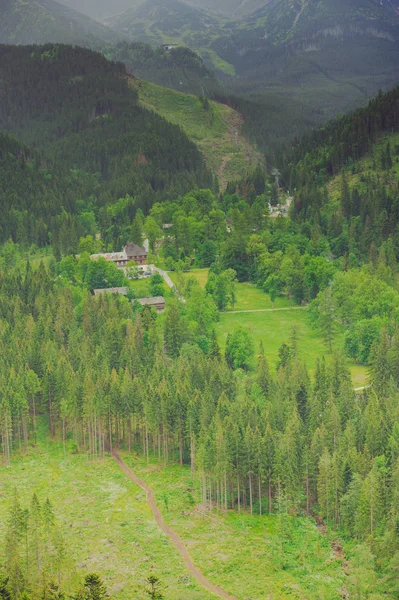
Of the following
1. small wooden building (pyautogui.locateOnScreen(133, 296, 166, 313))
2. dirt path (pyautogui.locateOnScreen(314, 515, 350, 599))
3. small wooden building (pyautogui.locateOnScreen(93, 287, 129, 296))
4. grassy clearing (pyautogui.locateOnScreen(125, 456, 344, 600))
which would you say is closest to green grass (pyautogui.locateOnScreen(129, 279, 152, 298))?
small wooden building (pyautogui.locateOnScreen(93, 287, 129, 296))

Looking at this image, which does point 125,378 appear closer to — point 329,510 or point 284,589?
point 329,510

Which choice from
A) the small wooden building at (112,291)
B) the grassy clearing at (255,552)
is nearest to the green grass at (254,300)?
the small wooden building at (112,291)

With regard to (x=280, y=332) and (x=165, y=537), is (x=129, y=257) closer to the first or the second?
(x=280, y=332)

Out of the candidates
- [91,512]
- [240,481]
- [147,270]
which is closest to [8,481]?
[91,512]

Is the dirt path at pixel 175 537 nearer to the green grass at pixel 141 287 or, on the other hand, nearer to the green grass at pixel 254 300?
the green grass at pixel 141 287

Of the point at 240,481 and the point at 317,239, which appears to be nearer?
the point at 240,481
